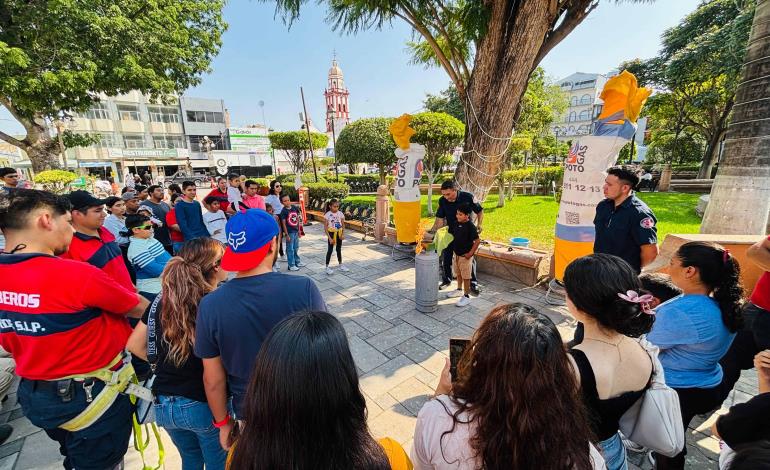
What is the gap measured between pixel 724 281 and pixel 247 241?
104 inches

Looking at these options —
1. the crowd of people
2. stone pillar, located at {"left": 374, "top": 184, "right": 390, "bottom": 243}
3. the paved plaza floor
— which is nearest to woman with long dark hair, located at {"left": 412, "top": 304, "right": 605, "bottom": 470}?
the crowd of people

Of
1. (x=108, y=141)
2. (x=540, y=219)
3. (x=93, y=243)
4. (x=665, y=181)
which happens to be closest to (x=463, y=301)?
(x=93, y=243)

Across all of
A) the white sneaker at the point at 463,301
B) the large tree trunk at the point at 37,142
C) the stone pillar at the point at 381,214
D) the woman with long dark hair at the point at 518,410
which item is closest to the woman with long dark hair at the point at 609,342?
the woman with long dark hair at the point at 518,410

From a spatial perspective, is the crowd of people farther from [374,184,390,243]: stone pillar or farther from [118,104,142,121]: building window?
[118,104,142,121]: building window

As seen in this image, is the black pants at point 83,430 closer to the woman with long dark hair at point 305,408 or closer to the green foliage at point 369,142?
the woman with long dark hair at point 305,408

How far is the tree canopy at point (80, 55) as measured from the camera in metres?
8.02

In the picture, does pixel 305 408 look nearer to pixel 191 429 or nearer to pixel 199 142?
pixel 191 429

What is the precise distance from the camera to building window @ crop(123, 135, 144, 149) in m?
34.8

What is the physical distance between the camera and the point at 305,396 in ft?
2.74

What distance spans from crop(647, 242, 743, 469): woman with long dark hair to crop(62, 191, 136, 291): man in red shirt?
151 inches

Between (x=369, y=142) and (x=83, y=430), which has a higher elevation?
(x=369, y=142)

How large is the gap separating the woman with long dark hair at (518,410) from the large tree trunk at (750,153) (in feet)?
17.5

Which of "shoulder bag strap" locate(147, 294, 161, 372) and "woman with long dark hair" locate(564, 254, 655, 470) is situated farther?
"shoulder bag strap" locate(147, 294, 161, 372)

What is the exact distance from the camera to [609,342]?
1.38 meters
